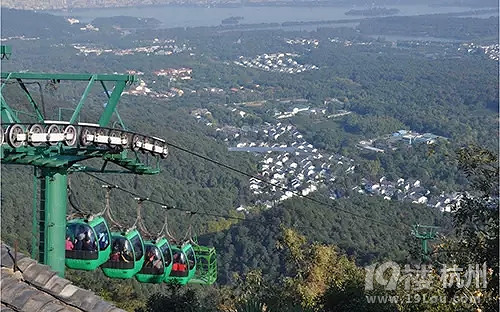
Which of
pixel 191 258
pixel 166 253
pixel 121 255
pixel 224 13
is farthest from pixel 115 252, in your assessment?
pixel 224 13

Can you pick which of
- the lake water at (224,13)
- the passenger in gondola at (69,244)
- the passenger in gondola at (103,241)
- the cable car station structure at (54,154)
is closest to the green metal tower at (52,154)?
the cable car station structure at (54,154)

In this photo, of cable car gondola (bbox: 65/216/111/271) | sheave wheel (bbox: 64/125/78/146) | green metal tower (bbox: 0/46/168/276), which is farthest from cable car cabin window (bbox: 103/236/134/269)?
sheave wheel (bbox: 64/125/78/146)

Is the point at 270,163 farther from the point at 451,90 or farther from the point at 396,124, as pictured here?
the point at 451,90

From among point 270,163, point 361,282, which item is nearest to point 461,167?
point 361,282

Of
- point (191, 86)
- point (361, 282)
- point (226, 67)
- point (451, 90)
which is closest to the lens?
point (361, 282)

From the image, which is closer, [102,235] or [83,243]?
[83,243]

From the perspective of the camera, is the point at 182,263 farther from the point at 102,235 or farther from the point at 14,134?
the point at 14,134
